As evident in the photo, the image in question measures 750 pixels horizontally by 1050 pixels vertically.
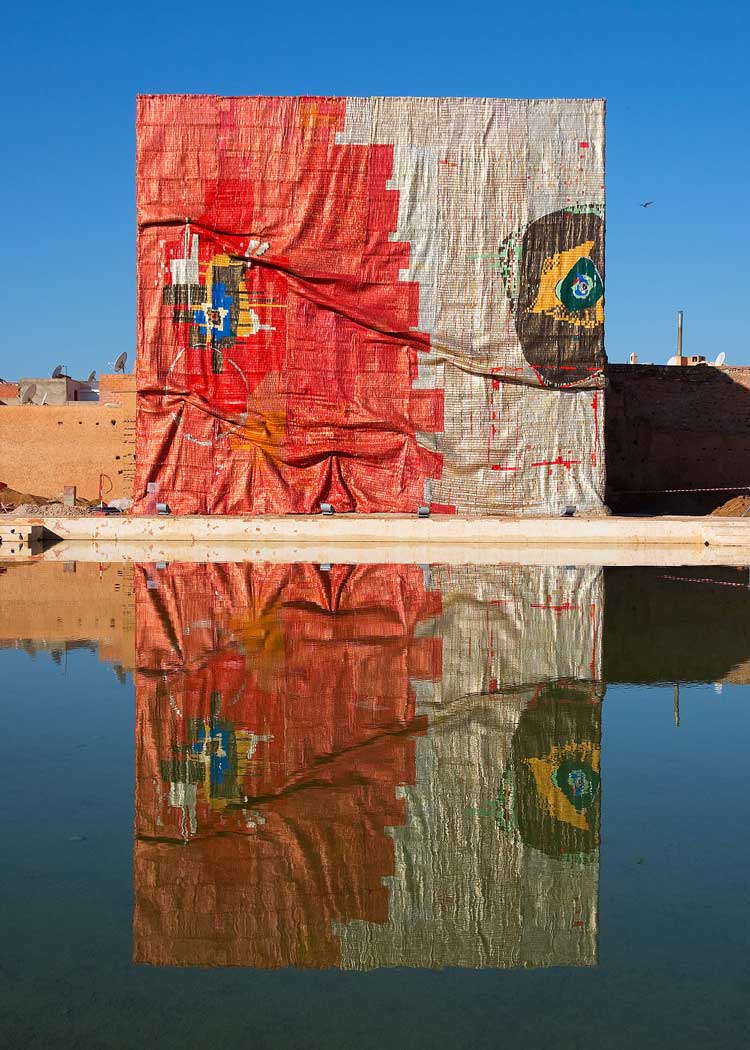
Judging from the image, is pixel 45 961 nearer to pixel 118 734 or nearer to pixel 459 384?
pixel 118 734

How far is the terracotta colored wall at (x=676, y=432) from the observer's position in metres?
28.1

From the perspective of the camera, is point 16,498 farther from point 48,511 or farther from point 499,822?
point 499,822

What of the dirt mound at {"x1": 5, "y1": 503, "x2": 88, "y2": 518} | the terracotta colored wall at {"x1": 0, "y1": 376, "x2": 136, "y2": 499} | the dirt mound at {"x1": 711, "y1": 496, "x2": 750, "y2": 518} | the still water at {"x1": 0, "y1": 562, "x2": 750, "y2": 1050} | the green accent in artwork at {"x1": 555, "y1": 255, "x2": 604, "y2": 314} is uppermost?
the green accent in artwork at {"x1": 555, "y1": 255, "x2": 604, "y2": 314}

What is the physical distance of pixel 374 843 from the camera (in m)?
4.33

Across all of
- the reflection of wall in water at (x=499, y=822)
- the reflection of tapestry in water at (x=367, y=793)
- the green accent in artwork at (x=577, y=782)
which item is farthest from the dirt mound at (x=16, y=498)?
the green accent in artwork at (x=577, y=782)

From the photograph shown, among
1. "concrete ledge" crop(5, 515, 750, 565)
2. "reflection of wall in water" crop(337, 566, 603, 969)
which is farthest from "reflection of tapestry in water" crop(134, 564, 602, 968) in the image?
"concrete ledge" crop(5, 515, 750, 565)

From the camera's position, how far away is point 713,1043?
9.43 feet

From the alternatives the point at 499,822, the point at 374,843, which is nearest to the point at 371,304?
the point at 499,822

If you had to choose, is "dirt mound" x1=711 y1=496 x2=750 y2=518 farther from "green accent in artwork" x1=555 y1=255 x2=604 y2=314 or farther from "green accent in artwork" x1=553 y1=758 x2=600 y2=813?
"green accent in artwork" x1=553 y1=758 x2=600 y2=813

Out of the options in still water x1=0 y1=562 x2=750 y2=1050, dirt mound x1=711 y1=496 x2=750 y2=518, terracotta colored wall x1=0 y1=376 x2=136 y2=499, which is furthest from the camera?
terracotta colored wall x1=0 y1=376 x2=136 y2=499

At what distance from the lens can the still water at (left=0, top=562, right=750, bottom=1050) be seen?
310 centimetres

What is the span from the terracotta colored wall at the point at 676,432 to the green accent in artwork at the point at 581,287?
554 centimetres

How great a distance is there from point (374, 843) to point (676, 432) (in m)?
25.3

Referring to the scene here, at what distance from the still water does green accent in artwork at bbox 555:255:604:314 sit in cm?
1465
